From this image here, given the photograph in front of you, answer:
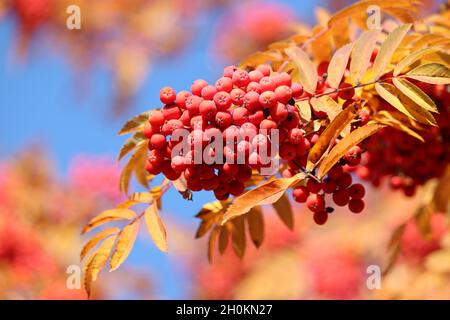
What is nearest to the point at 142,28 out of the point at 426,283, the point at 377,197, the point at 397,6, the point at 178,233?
the point at 178,233

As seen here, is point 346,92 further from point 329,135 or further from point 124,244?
point 124,244

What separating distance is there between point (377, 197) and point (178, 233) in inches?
66.1

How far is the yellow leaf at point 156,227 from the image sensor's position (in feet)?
4.95

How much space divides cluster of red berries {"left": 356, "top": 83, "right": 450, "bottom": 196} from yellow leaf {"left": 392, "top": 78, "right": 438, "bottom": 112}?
1.03 feet

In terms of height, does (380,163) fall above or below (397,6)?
below

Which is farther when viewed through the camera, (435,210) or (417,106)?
(435,210)

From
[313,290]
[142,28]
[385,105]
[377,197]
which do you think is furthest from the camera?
[142,28]

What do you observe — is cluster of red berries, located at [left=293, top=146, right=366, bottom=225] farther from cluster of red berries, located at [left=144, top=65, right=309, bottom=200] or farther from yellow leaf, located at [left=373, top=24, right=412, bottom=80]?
yellow leaf, located at [left=373, top=24, right=412, bottom=80]

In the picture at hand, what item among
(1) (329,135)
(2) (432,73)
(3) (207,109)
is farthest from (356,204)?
(3) (207,109)

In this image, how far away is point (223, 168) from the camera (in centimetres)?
139

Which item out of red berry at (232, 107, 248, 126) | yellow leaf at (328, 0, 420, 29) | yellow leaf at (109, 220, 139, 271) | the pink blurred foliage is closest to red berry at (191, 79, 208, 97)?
red berry at (232, 107, 248, 126)

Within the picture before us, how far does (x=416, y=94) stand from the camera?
1445mm
